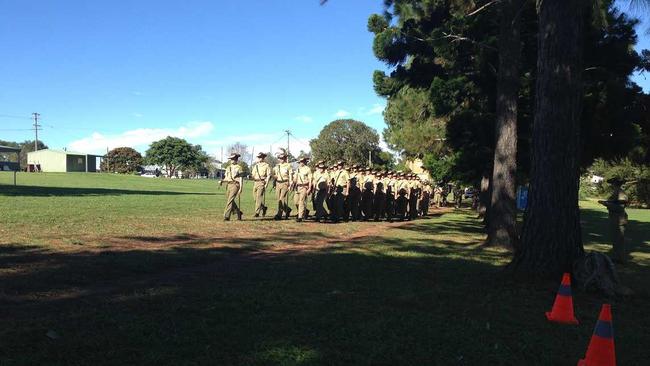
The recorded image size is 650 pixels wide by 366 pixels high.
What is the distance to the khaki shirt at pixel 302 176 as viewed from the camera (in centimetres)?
1823

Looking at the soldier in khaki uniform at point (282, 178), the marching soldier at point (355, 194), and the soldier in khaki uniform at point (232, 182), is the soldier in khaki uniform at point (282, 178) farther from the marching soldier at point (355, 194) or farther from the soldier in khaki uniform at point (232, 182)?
the marching soldier at point (355, 194)

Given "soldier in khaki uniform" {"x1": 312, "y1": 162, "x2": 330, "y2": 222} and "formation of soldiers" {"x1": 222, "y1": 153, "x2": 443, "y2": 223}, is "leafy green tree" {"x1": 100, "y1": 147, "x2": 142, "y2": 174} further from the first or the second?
"soldier in khaki uniform" {"x1": 312, "y1": 162, "x2": 330, "y2": 222}

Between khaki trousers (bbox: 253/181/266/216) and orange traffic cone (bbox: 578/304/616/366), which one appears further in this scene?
khaki trousers (bbox: 253/181/266/216)

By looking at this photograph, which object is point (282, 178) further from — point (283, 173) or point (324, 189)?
point (324, 189)

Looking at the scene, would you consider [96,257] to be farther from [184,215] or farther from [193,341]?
[184,215]

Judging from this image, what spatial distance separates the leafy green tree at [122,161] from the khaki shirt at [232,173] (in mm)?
107577

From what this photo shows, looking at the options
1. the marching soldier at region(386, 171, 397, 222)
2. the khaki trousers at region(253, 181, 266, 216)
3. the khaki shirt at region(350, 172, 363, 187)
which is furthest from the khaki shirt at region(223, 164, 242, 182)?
the marching soldier at region(386, 171, 397, 222)

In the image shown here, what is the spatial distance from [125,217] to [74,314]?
11.1m

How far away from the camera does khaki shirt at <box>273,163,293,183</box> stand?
18125 mm

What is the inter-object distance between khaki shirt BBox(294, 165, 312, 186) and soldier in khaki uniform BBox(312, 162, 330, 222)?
8.7 inches

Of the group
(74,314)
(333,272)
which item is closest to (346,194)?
(333,272)

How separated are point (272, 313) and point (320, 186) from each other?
1274 cm

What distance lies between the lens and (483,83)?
17.6 meters

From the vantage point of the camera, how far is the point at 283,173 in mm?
18172
